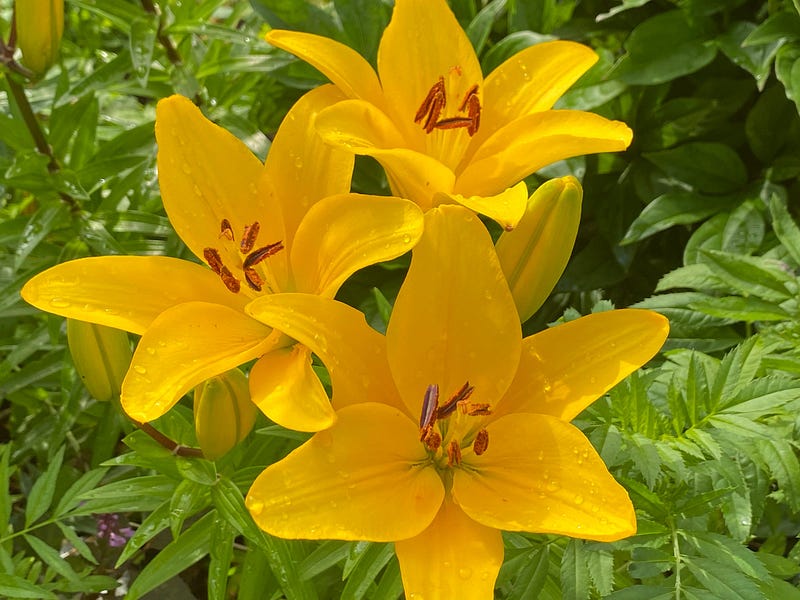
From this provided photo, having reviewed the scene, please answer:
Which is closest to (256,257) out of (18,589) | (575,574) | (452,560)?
(452,560)

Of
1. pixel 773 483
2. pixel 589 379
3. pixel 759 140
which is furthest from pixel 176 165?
pixel 759 140

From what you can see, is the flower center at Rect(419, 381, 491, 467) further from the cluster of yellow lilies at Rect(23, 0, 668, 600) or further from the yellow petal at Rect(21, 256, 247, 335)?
the yellow petal at Rect(21, 256, 247, 335)

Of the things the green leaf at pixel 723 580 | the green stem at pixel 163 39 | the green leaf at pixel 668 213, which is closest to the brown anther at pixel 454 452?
the green leaf at pixel 723 580

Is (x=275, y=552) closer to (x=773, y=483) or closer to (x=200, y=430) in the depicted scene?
(x=200, y=430)

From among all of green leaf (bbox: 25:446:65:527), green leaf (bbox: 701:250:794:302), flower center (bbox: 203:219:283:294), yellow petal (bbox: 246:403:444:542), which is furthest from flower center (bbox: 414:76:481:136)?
green leaf (bbox: 25:446:65:527)

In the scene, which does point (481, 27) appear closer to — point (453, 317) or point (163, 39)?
point (163, 39)

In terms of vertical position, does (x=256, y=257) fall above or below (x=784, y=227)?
above
